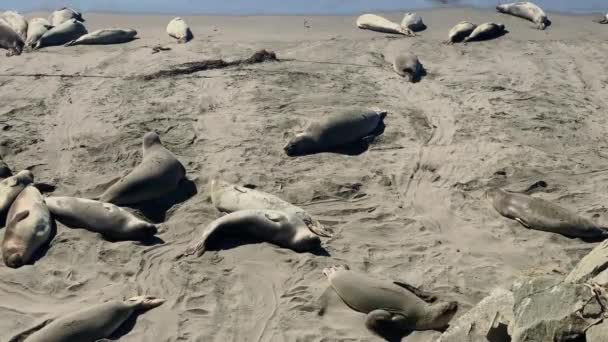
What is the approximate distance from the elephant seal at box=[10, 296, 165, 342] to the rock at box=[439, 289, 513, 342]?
222 centimetres

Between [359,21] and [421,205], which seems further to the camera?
[359,21]

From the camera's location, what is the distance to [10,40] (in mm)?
10469

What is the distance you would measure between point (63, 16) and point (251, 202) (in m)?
7.46

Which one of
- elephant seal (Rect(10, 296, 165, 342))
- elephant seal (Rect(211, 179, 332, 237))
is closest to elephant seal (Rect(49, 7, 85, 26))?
elephant seal (Rect(211, 179, 332, 237))

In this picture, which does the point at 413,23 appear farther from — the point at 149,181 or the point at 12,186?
the point at 12,186

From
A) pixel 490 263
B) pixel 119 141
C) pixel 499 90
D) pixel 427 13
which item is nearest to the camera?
pixel 490 263

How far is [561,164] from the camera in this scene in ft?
23.0

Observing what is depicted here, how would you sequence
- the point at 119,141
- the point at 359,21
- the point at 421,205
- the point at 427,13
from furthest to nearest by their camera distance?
the point at 427,13, the point at 359,21, the point at 119,141, the point at 421,205

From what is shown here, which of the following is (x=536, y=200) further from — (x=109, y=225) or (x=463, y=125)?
(x=109, y=225)

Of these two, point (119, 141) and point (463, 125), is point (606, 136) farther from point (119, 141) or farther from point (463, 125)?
point (119, 141)

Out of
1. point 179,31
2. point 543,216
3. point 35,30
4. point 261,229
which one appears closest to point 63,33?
point 35,30

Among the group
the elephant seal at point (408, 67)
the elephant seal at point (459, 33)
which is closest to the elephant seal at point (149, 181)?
the elephant seal at point (408, 67)

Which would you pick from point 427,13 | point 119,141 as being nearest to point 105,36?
point 119,141

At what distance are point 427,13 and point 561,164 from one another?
6.17 metres
